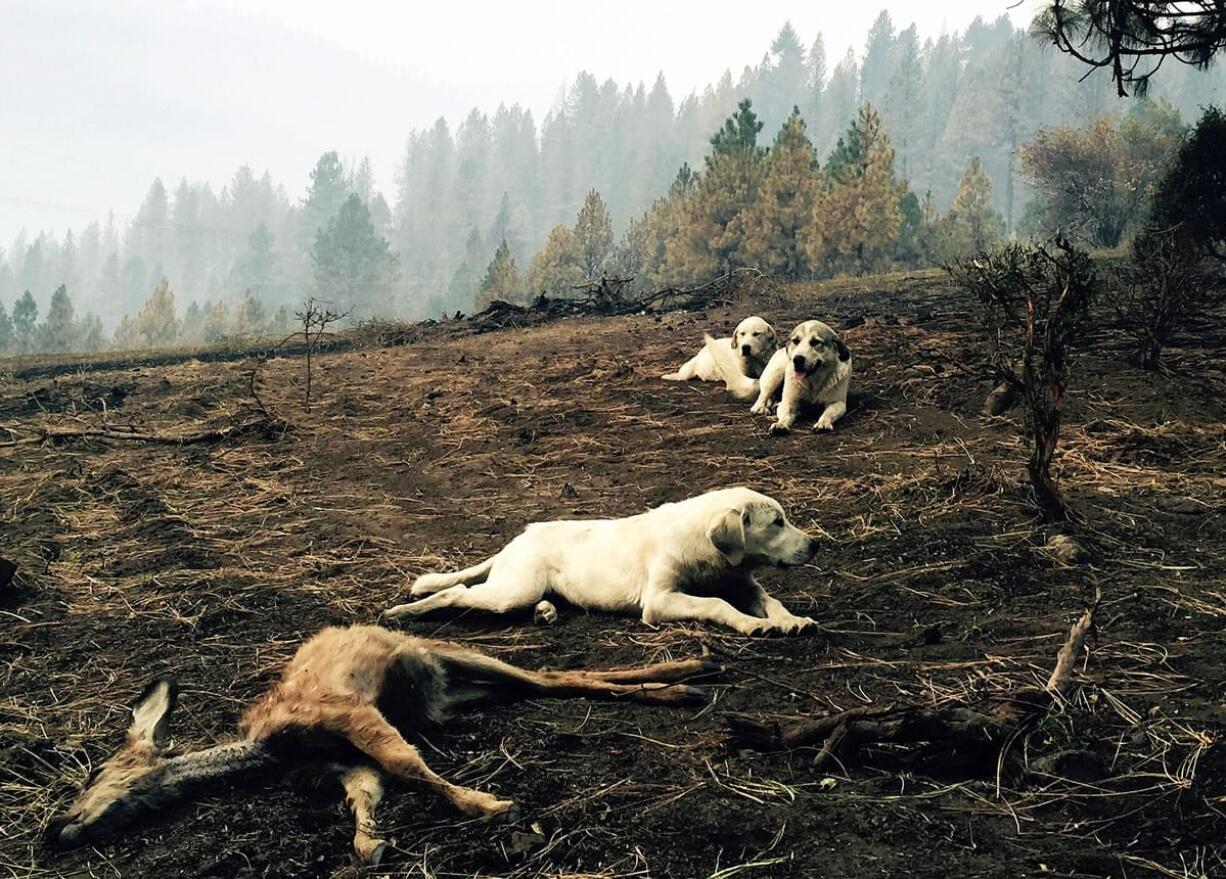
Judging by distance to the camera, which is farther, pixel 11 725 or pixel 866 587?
pixel 866 587

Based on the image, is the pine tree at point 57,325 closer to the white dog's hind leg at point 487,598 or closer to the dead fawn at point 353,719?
the white dog's hind leg at point 487,598

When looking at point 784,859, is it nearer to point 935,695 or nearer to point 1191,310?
point 935,695

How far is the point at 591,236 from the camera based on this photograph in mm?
63156

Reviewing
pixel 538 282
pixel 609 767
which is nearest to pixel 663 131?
pixel 538 282

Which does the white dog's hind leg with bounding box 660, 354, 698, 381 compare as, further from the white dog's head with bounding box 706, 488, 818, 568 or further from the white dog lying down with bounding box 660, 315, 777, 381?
the white dog's head with bounding box 706, 488, 818, 568

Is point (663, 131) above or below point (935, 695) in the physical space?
above

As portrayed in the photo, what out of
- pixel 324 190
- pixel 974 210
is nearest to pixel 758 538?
pixel 974 210

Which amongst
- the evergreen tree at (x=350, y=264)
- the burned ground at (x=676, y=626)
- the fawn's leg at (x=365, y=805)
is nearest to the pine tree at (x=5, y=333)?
the evergreen tree at (x=350, y=264)

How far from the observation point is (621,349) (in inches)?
586

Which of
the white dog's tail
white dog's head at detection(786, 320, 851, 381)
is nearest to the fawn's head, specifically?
white dog's head at detection(786, 320, 851, 381)

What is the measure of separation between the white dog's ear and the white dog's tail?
6139mm

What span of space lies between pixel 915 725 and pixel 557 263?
61091mm

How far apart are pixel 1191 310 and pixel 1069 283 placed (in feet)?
22.2

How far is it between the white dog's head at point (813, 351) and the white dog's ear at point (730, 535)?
187 inches
